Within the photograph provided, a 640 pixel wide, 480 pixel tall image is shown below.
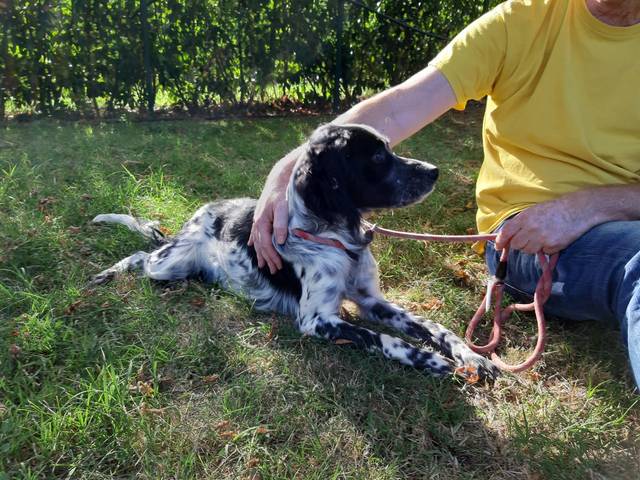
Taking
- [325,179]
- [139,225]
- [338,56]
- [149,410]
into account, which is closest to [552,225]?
[325,179]

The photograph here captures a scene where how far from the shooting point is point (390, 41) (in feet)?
21.7

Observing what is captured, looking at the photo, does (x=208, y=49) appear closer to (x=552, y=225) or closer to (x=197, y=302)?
(x=197, y=302)

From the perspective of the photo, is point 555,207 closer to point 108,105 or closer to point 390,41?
point 390,41

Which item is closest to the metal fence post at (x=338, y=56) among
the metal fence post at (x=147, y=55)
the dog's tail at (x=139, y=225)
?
the metal fence post at (x=147, y=55)

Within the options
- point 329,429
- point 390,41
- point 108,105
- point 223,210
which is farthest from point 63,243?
point 390,41

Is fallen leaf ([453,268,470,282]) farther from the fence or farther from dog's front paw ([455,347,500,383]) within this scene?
the fence

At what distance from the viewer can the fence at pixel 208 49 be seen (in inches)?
230

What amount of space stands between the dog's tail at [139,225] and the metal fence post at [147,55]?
3.33m

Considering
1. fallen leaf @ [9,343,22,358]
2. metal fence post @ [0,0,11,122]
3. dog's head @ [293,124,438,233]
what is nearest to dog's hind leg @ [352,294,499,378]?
dog's head @ [293,124,438,233]

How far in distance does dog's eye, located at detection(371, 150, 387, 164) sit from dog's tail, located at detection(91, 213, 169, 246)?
1410 mm

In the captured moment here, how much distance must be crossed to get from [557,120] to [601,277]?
651mm

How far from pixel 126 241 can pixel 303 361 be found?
1.51m

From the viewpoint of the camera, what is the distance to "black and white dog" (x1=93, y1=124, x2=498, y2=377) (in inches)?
90.6

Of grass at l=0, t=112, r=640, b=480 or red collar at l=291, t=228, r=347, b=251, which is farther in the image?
red collar at l=291, t=228, r=347, b=251
